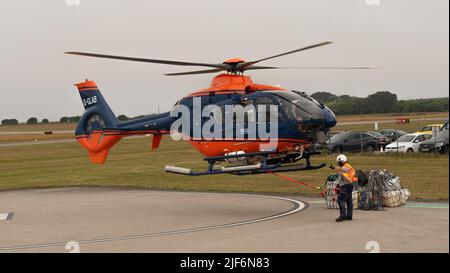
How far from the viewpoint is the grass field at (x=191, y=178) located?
24408mm

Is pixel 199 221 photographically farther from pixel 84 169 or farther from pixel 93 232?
pixel 84 169

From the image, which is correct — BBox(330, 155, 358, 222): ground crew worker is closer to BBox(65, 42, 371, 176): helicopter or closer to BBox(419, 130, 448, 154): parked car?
BBox(65, 42, 371, 176): helicopter

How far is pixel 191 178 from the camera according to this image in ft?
97.6

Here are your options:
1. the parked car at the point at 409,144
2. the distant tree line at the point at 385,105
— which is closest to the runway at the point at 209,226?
the parked car at the point at 409,144

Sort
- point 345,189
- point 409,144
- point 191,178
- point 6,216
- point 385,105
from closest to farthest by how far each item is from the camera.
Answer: point 345,189
point 6,216
point 191,178
point 409,144
point 385,105

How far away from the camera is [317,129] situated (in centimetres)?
1766

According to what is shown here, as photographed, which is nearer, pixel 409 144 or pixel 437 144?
pixel 437 144

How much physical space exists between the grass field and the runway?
2.68 meters

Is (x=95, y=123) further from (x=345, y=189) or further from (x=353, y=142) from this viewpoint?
(x=353, y=142)

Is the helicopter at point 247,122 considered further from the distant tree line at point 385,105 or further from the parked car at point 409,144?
the distant tree line at point 385,105

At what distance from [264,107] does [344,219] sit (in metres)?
3.84

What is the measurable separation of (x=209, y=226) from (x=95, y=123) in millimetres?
8533

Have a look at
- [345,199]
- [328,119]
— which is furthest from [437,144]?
[345,199]
